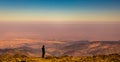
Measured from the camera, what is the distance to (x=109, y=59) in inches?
2498

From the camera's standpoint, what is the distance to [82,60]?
207 ft

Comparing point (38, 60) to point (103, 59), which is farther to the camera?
point (103, 59)

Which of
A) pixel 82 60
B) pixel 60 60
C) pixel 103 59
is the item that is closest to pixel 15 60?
pixel 60 60

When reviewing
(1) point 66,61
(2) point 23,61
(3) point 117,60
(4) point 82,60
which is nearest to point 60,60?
(1) point 66,61

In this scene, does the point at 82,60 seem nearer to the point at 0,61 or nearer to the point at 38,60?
the point at 38,60

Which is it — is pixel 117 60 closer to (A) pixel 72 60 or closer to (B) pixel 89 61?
(B) pixel 89 61

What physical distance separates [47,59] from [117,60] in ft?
63.2

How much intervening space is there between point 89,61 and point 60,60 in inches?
314

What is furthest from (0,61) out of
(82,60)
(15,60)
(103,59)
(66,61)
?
(103,59)

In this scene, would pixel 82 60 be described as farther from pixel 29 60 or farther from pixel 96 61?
pixel 29 60

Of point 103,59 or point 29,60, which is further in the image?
point 103,59

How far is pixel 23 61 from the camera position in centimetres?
6034

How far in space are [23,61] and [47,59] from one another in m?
6.65

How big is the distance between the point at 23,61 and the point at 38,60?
13.5 ft
